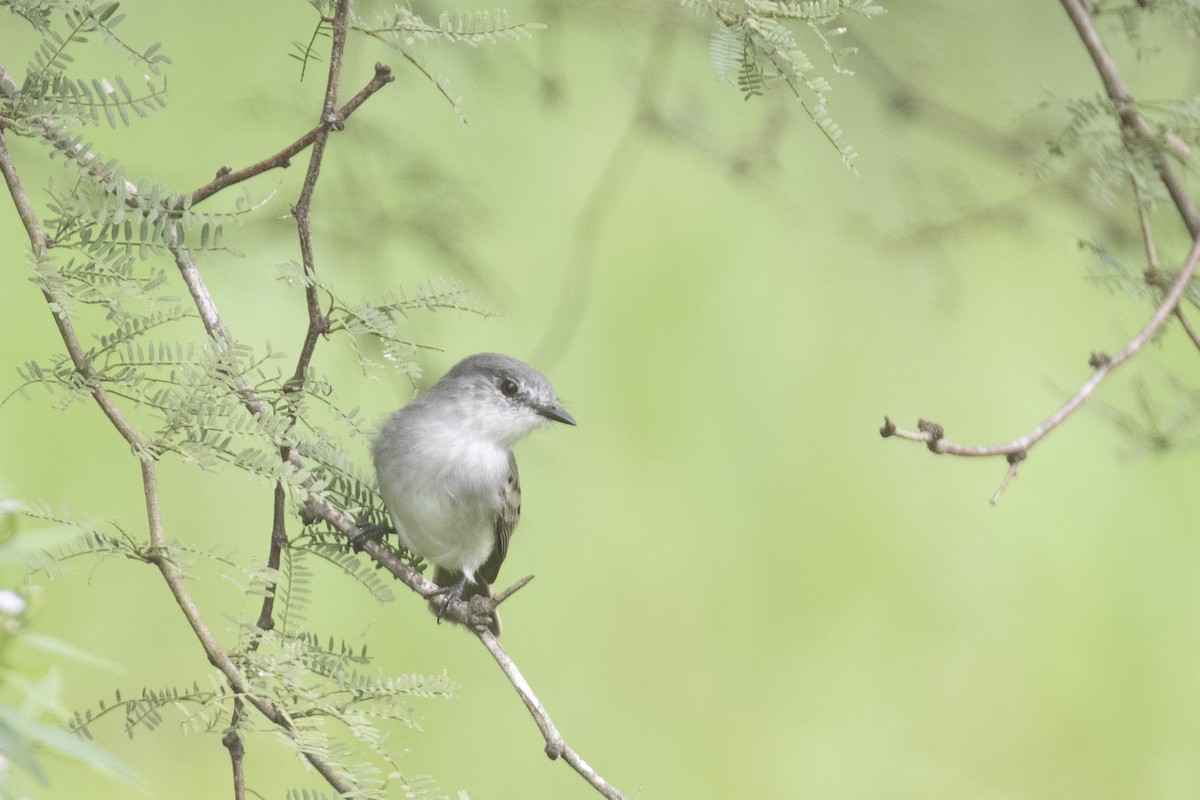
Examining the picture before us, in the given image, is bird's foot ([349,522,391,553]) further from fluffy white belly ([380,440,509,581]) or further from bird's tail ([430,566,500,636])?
bird's tail ([430,566,500,636])

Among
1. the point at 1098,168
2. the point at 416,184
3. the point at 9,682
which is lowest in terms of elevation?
the point at 9,682

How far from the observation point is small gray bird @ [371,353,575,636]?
7.28 feet

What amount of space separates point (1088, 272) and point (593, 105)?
1.88 meters

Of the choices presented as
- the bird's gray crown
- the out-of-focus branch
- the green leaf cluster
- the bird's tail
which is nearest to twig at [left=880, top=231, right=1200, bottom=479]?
the out-of-focus branch

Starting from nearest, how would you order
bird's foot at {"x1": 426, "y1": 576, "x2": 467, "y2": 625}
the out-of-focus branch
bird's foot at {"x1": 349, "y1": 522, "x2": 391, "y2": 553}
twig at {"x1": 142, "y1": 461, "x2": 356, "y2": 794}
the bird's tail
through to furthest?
twig at {"x1": 142, "y1": 461, "x2": 356, "y2": 794}
the out-of-focus branch
bird's foot at {"x1": 426, "y1": 576, "x2": 467, "y2": 625}
bird's foot at {"x1": 349, "y1": 522, "x2": 391, "y2": 553}
the bird's tail

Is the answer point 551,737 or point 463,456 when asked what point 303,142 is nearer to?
point 551,737

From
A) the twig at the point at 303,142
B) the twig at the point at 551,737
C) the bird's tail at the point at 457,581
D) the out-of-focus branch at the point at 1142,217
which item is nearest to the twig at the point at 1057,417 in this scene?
the out-of-focus branch at the point at 1142,217

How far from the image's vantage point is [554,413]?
2236mm

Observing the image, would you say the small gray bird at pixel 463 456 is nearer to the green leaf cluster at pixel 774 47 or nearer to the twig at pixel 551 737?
the twig at pixel 551 737

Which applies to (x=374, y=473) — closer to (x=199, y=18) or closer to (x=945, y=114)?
(x=199, y=18)

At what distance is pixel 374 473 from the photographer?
237 cm

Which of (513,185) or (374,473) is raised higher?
(513,185)

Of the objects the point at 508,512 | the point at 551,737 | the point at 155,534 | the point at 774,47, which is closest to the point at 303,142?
the point at 155,534

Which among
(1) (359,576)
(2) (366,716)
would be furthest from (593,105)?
(2) (366,716)
